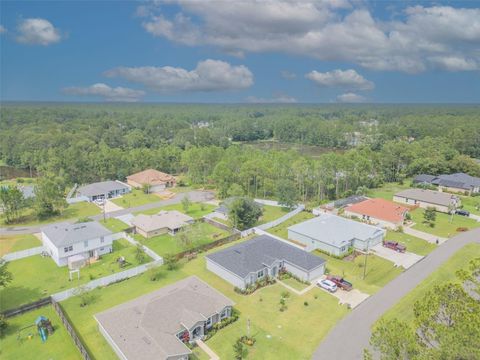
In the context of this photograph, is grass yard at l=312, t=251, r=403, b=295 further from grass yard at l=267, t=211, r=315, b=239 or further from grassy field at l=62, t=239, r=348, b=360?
grass yard at l=267, t=211, r=315, b=239

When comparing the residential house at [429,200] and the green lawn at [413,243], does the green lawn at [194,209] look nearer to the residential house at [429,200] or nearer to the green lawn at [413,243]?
the green lawn at [413,243]

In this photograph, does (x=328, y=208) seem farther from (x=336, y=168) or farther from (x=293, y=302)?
(x=293, y=302)

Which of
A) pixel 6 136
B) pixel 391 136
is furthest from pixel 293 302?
pixel 391 136

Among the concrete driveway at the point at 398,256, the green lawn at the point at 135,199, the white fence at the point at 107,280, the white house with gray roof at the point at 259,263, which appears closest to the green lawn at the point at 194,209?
the green lawn at the point at 135,199

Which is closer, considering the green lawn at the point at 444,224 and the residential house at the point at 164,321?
the residential house at the point at 164,321

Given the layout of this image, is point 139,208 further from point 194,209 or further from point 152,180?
point 152,180

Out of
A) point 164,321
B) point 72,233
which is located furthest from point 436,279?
point 72,233

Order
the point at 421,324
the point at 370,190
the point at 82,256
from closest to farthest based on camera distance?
the point at 421,324 < the point at 82,256 < the point at 370,190
